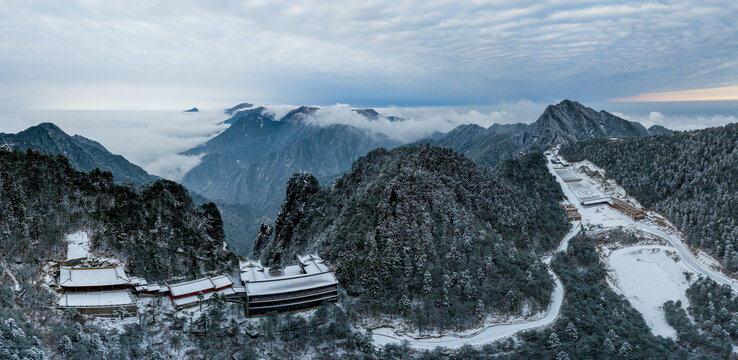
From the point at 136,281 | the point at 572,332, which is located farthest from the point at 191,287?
the point at 572,332

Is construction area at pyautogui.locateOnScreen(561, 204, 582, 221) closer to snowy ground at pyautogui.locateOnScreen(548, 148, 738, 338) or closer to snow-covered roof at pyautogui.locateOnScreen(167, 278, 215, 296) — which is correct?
snowy ground at pyautogui.locateOnScreen(548, 148, 738, 338)

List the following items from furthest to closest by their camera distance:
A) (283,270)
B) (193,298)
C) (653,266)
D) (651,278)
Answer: (653,266)
(651,278)
(283,270)
(193,298)

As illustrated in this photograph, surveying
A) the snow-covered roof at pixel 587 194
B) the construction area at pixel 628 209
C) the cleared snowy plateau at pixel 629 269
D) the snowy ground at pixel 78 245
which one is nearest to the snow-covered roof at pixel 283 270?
the cleared snowy plateau at pixel 629 269

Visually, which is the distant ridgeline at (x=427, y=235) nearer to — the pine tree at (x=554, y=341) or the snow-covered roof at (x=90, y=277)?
the pine tree at (x=554, y=341)

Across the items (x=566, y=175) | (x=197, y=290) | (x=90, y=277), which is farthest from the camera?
(x=566, y=175)

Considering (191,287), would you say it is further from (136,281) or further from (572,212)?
(572,212)

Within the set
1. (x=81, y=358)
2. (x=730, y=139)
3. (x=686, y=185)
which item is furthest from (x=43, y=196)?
(x=730, y=139)
